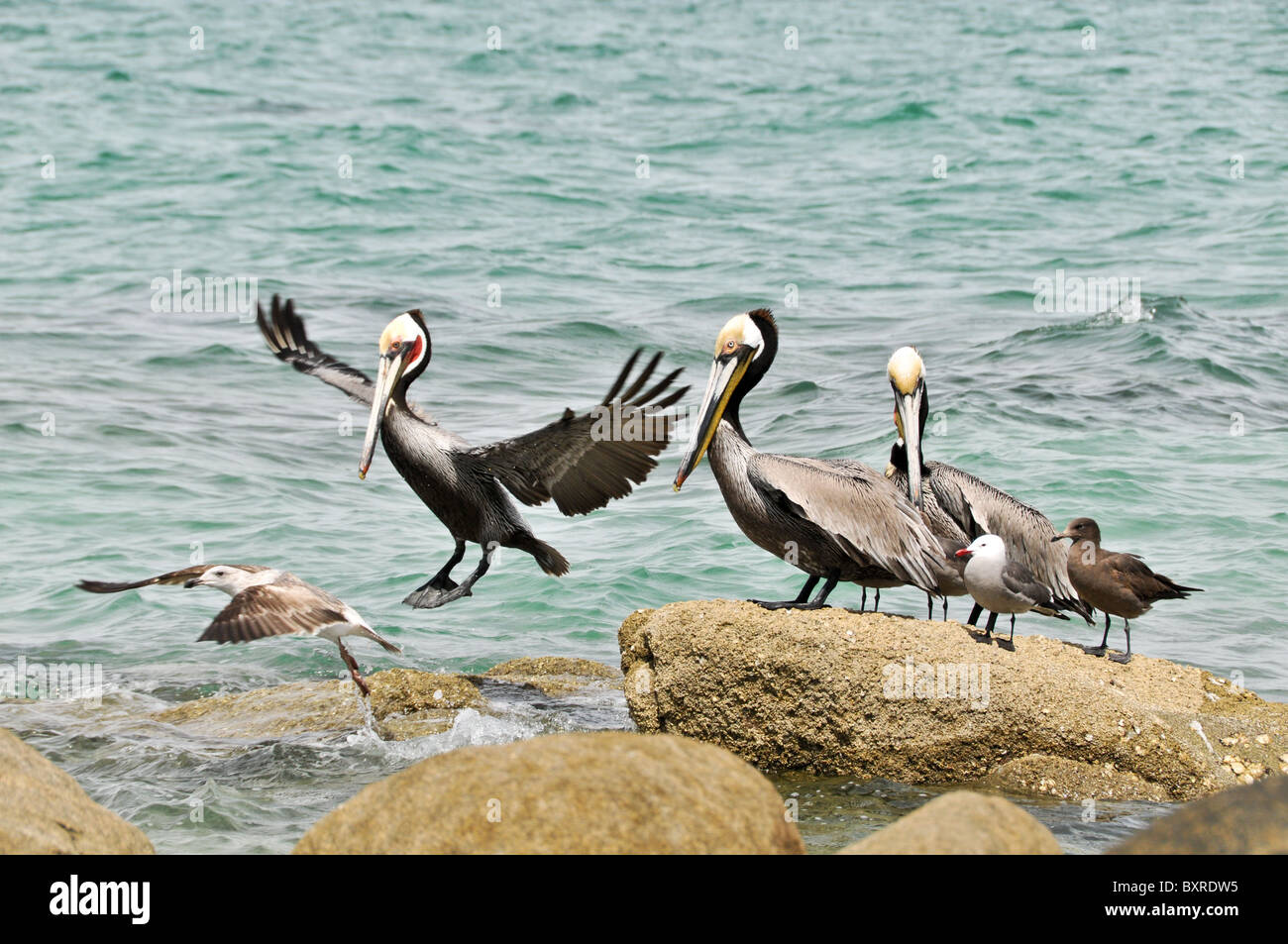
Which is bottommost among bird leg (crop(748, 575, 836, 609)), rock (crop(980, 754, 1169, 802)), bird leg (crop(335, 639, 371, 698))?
rock (crop(980, 754, 1169, 802))

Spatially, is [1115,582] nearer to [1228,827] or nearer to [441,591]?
[1228,827]

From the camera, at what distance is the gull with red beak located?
5938 mm

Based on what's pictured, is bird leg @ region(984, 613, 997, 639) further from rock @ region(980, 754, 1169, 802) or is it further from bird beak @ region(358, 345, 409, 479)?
bird beak @ region(358, 345, 409, 479)

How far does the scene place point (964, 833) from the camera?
11.3 feet

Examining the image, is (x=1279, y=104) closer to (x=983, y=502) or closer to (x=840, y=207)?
(x=840, y=207)

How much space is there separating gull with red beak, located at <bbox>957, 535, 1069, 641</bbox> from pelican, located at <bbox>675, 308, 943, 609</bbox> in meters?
0.20

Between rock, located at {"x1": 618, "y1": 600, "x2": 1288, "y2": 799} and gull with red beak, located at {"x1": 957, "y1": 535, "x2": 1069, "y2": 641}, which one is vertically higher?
gull with red beak, located at {"x1": 957, "y1": 535, "x2": 1069, "y2": 641}

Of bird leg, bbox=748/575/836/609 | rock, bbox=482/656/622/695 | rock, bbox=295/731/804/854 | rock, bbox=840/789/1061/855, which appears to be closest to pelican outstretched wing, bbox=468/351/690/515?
rock, bbox=482/656/622/695

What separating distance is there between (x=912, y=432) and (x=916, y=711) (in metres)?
1.46

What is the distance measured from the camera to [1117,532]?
9.96m

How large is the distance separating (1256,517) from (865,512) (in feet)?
17.1

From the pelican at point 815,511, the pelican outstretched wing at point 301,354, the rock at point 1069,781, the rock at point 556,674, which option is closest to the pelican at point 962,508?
the pelican at point 815,511

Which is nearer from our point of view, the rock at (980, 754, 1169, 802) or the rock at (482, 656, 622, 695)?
the rock at (980, 754, 1169, 802)

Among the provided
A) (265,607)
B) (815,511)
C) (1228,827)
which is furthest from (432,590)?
(1228,827)
